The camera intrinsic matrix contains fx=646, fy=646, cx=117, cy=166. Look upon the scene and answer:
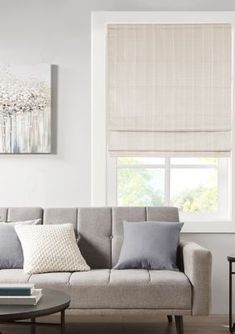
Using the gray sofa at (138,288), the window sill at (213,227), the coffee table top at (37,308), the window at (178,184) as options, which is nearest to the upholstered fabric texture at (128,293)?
the gray sofa at (138,288)

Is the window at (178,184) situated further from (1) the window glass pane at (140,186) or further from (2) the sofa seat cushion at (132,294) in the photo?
(2) the sofa seat cushion at (132,294)

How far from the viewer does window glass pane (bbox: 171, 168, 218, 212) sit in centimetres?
542

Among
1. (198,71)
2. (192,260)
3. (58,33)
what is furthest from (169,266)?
(58,33)

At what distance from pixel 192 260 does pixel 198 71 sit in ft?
5.85

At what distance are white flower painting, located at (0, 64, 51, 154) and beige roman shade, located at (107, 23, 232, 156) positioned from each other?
524 millimetres

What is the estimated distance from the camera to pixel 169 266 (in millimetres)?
4488

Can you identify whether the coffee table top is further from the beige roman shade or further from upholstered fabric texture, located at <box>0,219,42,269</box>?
the beige roman shade

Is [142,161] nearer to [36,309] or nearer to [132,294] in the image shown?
[132,294]

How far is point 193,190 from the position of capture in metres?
5.43

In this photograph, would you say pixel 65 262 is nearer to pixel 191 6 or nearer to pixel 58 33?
pixel 58 33

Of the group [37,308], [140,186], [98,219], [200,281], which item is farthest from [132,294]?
[140,186]

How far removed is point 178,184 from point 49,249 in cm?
144

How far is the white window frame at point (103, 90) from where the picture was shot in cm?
526

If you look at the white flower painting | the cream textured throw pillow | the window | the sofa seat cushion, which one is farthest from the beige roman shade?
the sofa seat cushion
